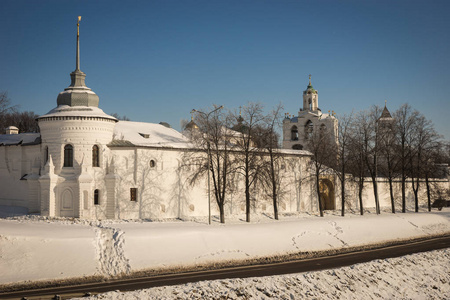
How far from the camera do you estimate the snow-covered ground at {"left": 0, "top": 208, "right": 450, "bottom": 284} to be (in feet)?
63.5

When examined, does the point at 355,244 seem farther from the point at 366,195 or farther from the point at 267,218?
the point at 366,195

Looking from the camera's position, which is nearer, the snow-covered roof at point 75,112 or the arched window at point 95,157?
the snow-covered roof at point 75,112

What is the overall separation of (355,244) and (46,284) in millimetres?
19046

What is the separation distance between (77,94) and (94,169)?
6.14 metres

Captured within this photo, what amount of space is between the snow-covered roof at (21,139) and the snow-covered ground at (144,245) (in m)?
10.8

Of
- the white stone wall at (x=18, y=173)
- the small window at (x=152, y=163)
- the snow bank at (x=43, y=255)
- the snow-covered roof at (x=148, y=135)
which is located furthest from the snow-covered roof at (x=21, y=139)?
the snow bank at (x=43, y=255)

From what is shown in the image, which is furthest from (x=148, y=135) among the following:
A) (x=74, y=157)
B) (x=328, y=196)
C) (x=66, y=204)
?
(x=328, y=196)

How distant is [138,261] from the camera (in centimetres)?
2100

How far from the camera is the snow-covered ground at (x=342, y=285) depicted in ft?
51.6

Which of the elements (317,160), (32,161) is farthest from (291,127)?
(32,161)

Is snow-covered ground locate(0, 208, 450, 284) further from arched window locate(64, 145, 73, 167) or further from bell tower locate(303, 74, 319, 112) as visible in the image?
bell tower locate(303, 74, 319, 112)

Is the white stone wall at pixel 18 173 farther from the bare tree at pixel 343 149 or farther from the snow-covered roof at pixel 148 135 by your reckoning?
the bare tree at pixel 343 149

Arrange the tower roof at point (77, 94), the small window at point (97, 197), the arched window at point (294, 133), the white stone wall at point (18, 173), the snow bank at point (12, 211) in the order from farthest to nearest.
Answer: the arched window at point (294, 133) < the white stone wall at point (18, 173) < the snow bank at point (12, 211) < the tower roof at point (77, 94) < the small window at point (97, 197)

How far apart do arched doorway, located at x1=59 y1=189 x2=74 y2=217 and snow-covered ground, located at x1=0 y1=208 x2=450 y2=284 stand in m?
2.75
